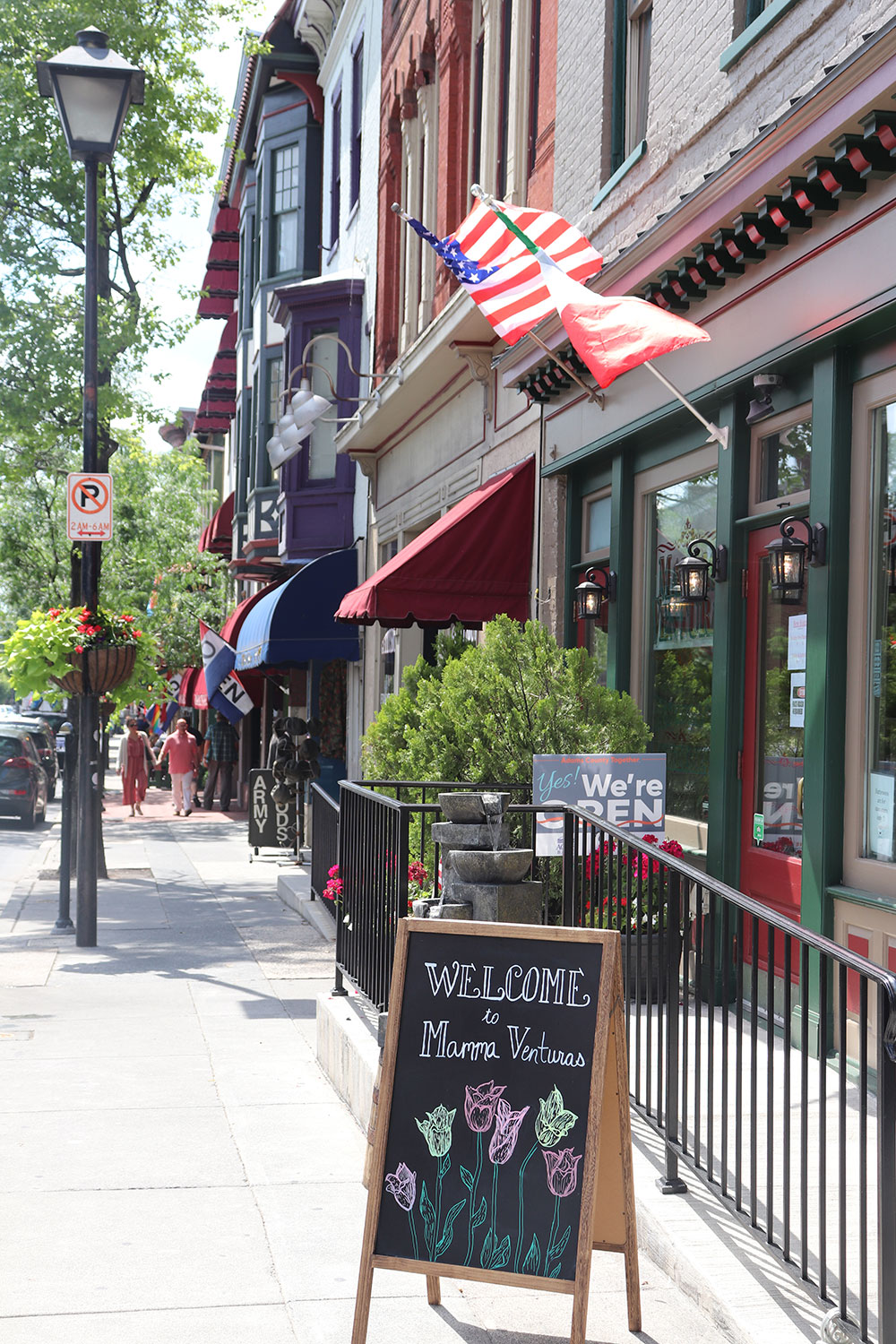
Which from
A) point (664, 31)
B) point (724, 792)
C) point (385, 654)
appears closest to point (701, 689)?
point (724, 792)

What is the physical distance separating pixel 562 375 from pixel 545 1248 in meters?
7.57

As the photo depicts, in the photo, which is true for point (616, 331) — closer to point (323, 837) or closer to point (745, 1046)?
point (745, 1046)

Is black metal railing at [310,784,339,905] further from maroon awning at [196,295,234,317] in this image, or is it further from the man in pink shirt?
maroon awning at [196,295,234,317]

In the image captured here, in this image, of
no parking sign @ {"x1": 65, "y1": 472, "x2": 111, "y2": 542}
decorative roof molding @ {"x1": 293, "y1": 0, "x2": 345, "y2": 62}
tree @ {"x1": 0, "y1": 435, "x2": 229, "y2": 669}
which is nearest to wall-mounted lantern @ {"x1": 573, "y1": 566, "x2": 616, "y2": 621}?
no parking sign @ {"x1": 65, "y1": 472, "x2": 111, "y2": 542}

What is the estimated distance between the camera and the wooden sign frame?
3.73 m

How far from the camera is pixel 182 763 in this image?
83.7ft

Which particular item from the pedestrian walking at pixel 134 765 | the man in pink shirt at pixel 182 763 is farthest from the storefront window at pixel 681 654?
the pedestrian walking at pixel 134 765

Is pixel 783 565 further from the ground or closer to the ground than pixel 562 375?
closer to the ground

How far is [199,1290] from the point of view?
14.1ft

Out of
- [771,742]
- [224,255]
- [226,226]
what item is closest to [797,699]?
[771,742]

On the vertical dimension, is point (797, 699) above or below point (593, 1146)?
above

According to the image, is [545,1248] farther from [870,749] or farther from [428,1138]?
[870,749]

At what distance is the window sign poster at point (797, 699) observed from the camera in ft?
22.7

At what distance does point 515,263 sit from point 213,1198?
5948mm
